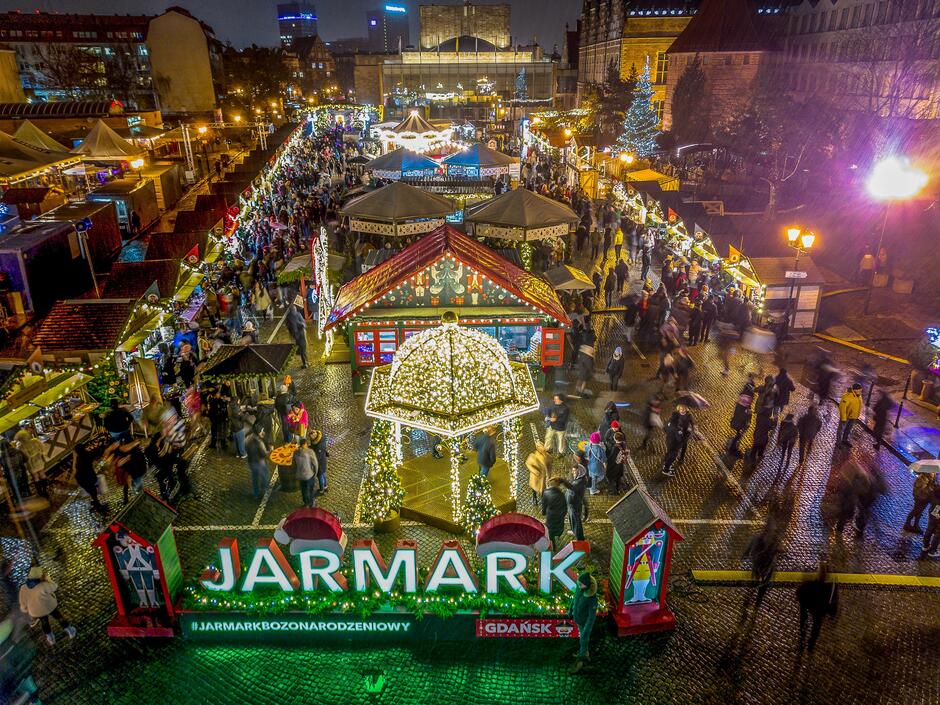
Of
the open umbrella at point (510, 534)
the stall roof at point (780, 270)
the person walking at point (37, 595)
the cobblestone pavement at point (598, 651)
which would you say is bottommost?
the cobblestone pavement at point (598, 651)

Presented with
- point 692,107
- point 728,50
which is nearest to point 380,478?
point 692,107

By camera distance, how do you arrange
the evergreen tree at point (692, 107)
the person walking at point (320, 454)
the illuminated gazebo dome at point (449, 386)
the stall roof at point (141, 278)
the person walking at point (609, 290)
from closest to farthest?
the illuminated gazebo dome at point (449, 386) < the person walking at point (320, 454) < the stall roof at point (141, 278) < the person walking at point (609, 290) < the evergreen tree at point (692, 107)

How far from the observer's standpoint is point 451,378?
9203mm

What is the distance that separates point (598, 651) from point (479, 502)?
8.61 ft

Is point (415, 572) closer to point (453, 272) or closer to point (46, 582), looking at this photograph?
point (46, 582)

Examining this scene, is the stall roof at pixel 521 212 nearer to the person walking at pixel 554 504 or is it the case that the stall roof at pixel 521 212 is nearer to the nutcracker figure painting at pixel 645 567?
the person walking at pixel 554 504

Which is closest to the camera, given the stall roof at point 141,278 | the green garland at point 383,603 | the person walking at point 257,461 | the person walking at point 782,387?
the green garland at point 383,603

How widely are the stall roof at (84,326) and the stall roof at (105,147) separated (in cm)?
1754

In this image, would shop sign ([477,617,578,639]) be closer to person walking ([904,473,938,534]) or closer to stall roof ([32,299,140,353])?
person walking ([904,473,938,534])

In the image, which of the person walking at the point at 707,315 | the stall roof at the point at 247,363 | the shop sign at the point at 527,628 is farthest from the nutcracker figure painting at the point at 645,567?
the person walking at the point at 707,315

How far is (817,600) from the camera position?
306 inches

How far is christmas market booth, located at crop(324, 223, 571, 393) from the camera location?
45.5ft

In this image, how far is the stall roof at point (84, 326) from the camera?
49.1ft

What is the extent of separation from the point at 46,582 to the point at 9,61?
4819 cm
